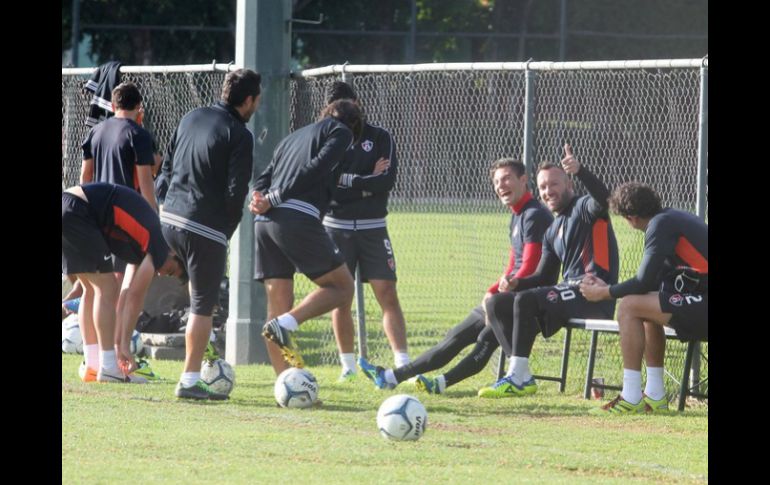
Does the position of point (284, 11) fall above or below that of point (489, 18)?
below

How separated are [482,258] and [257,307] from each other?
870cm

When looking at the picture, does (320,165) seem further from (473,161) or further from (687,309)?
(473,161)

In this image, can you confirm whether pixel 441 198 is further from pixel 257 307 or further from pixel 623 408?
pixel 623 408

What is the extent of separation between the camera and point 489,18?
119 ft

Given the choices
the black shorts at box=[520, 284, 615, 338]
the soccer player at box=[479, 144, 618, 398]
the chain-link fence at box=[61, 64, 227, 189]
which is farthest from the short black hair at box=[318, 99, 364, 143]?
the chain-link fence at box=[61, 64, 227, 189]

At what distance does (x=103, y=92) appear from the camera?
444 inches

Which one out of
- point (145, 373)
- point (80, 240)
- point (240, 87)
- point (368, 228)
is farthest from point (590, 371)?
point (80, 240)

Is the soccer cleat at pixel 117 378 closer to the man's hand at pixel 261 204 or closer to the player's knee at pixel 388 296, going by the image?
the man's hand at pixel 261 204

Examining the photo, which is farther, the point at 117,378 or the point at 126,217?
the point at 117,378

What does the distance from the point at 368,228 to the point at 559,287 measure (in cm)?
152

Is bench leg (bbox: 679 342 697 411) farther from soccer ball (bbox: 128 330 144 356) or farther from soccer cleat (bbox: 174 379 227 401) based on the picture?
soccer ball (bbox: 128 330 144 356)

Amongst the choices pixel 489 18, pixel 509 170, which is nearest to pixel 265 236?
pixel 509 170

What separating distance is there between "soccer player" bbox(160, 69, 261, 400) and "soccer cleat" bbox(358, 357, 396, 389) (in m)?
1.24
